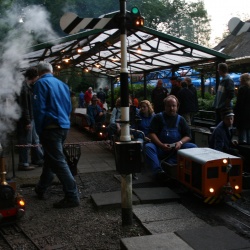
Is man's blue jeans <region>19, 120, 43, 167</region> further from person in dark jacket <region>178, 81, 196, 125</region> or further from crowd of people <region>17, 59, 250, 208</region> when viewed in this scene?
person in dark jacket <region>178, 81, 196, 125</region>

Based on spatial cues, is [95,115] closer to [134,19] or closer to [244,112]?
[244,112]

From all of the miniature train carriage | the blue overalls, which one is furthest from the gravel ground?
the blue overalls

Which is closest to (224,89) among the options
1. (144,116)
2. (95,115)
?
(144,116)

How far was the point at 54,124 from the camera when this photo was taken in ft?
16.5

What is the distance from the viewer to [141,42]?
1088 centimetres

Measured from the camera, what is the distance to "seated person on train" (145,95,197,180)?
6.09 m

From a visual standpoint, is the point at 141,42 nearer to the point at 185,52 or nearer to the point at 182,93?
the point at 185,52

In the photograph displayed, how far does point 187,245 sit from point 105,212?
1574mm

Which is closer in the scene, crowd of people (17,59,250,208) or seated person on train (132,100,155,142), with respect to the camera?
crowd of people (17,59,250,208)

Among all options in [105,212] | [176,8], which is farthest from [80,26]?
[176,8]

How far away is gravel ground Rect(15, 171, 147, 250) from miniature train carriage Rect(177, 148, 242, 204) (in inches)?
41.7

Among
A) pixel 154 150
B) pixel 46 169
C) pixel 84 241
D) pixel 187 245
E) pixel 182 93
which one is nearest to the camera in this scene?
pixel 187 245

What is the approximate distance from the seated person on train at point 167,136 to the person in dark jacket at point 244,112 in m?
1.83

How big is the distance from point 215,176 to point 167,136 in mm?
1542
